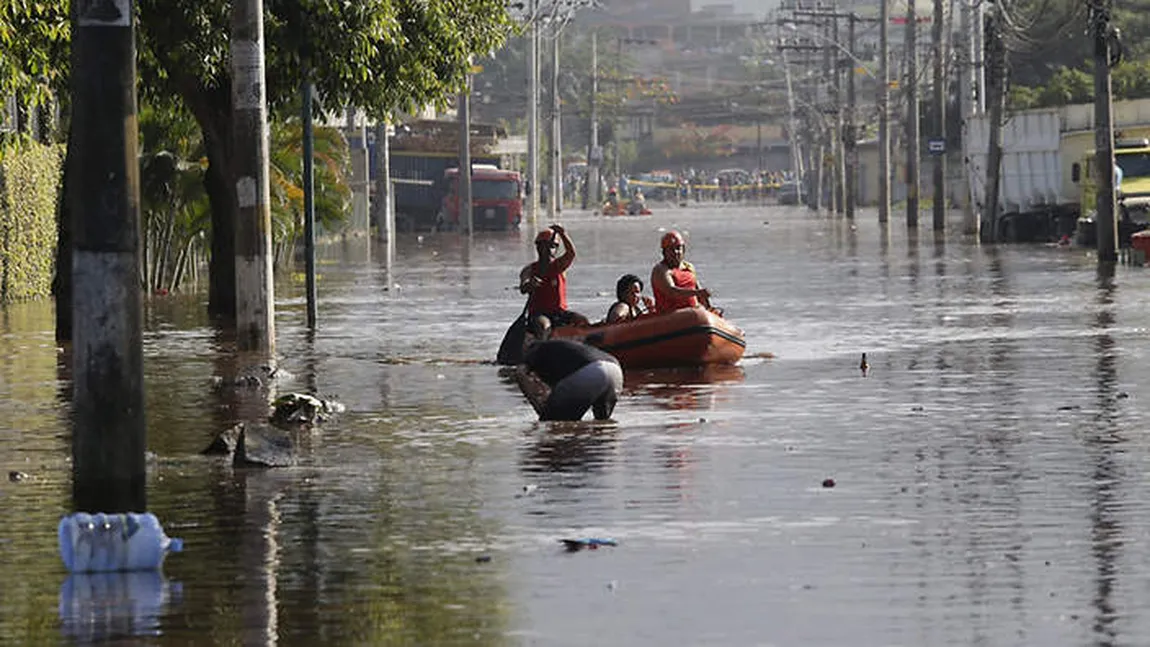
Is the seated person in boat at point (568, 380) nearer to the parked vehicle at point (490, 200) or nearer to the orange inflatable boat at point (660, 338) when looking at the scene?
the orange inflatable boat at point (660, 338)

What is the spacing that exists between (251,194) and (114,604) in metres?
14.7

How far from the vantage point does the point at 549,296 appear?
25625 millimetres

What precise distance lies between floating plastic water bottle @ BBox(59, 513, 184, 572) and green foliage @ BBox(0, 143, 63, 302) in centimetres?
2519

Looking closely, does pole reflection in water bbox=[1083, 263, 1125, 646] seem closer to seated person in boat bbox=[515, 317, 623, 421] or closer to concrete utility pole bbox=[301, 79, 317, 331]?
seated person in boat bbox=[515, 317, 623, 421]

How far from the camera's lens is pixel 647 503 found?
580 inches

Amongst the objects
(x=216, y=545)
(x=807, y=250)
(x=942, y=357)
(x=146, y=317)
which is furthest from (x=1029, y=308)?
(x=807, y=250)

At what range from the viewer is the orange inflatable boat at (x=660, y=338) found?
987 inches

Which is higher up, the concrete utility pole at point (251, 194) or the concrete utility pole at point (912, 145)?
the concrete utility pole at point (912, 145)

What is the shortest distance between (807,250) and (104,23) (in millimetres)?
54832

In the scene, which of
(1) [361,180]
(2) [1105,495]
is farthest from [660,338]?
(1) [361,180]

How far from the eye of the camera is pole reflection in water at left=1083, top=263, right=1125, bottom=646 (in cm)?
1094

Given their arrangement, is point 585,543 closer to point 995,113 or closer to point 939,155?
point 995,113

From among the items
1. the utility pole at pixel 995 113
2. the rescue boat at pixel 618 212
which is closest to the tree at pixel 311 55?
the utility pole at pixel 995 113

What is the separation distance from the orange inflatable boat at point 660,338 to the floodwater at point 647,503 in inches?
14.6
